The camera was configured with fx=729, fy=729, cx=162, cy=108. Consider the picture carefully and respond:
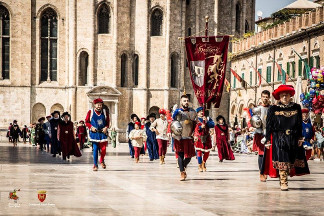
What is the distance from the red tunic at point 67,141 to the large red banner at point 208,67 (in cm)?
529

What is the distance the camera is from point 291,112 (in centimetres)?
1379

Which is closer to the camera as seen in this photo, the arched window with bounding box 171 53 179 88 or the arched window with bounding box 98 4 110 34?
the arched window with bounding box 98 4 110 34

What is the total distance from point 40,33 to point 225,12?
15850 mm

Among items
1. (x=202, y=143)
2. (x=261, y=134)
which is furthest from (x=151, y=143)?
(x=261, y=134)

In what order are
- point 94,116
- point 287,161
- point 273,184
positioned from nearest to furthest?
1. point 287,161
2. point 273,184
3. point 94,116

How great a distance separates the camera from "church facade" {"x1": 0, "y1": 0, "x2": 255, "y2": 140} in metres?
59.6

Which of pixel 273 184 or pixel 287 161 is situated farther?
pixel 273 184

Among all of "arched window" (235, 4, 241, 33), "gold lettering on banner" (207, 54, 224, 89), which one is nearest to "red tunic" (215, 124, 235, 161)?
"gold lettering on banner" (207, 54, 224, 89)

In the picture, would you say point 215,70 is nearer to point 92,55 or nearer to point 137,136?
point 137,136

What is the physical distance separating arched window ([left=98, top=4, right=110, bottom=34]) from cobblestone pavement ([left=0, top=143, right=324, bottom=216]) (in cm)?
4276

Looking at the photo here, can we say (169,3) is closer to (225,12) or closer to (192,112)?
(225,12)

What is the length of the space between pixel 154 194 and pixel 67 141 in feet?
41.7

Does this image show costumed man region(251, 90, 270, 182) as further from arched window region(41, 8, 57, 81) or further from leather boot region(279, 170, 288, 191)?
arched window region(41, 8, 57, 81)

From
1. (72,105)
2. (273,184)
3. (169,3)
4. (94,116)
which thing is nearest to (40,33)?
(72,105)
